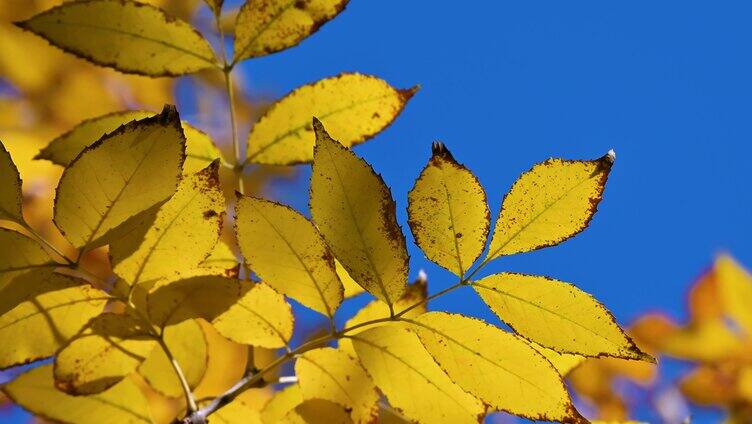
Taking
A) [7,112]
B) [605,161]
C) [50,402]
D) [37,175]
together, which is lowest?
[50,402]

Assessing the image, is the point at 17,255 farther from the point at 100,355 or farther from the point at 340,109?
the point at 340,109

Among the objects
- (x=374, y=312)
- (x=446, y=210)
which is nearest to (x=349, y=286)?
(x=374, y=312)

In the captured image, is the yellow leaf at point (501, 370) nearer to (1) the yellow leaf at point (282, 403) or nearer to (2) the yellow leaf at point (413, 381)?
(2) the yellow leaf at point (413, 381)

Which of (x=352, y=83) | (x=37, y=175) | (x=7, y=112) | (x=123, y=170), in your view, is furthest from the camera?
(x=7, y=112)

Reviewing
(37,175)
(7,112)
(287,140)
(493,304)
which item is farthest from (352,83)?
(7,112)

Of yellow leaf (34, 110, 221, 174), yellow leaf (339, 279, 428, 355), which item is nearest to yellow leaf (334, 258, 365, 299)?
yellow leaf (339, 279, 428, 355)

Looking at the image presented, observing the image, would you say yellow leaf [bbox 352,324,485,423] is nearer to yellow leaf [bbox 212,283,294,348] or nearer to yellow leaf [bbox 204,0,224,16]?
yellow leaf [bbox 212,283,294,348]

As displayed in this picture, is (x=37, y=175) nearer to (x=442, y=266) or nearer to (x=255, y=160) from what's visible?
(x=255, y=160)
